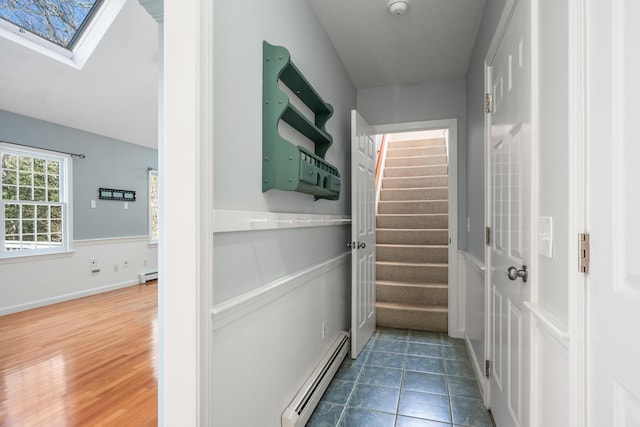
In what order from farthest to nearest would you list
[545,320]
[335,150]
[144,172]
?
[144,172]
[335,150]
[545,320]

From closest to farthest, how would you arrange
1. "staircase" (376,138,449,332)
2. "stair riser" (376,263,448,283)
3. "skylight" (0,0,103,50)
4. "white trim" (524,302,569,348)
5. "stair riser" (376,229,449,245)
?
"white trim" (524,302,569,348) < "skylight" (0,0,103,50) < "staircase" (376,138,449,332) < "stair riser" (376,263,448,283) < "stair riser" (376,229,449,245)

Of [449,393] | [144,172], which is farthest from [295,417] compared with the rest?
[144,172]

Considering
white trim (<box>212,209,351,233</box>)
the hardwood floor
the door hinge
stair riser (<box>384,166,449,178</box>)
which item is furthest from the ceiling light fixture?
stair riser (<box>384,166,449,178</box>)

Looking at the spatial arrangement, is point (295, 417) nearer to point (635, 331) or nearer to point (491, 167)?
point (635, 331)

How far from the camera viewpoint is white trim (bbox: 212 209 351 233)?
113cm

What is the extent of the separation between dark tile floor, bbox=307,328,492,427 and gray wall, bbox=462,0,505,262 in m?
0.89

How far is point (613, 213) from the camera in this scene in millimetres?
685

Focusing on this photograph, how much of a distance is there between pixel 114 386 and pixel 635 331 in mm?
2755

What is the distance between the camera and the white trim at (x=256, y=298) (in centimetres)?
112

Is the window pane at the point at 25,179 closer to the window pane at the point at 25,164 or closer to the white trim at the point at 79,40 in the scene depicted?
the window pane at the point at 25,164

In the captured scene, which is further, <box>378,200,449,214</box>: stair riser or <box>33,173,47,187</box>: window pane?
<box>378,200,449,214</box>: stair riser

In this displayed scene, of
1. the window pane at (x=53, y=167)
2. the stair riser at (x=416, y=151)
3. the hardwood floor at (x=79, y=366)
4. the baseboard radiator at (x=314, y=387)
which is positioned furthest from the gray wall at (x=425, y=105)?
the window pane at (x=53, y=167)

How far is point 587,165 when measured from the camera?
79 centimetres

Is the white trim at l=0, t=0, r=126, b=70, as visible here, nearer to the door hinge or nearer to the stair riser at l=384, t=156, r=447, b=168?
the door hinge
